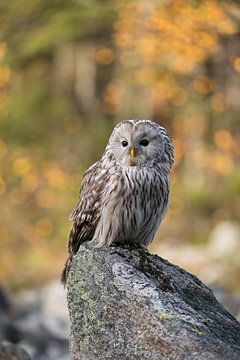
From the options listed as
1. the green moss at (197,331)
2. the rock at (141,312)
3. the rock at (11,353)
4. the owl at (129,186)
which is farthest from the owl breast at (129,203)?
the green moss at (197,331)

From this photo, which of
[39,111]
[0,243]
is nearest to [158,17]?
[0,243]

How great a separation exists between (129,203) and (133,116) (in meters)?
17.2

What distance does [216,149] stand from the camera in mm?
21547

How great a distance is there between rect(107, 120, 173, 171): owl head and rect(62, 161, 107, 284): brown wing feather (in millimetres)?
251

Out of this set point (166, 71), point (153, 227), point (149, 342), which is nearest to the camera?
point (149, 342)

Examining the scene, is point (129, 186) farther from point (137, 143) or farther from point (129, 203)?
point (137, 143)

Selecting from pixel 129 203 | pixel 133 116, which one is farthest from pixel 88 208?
pixel 133 116

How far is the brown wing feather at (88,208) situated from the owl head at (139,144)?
251 mm

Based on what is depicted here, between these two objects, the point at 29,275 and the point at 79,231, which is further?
the point at 29,275

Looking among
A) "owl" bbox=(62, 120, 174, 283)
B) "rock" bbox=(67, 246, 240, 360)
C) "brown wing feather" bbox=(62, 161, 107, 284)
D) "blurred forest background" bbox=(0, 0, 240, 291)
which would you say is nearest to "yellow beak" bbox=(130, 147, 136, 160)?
"owl" bbox=(62, 120, 174, 283)

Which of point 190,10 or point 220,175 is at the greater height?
point 220,175

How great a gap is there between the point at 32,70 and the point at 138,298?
77.1 feet

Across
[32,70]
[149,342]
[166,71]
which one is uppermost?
[32,70]

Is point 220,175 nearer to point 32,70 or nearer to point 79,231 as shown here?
point 32,70
